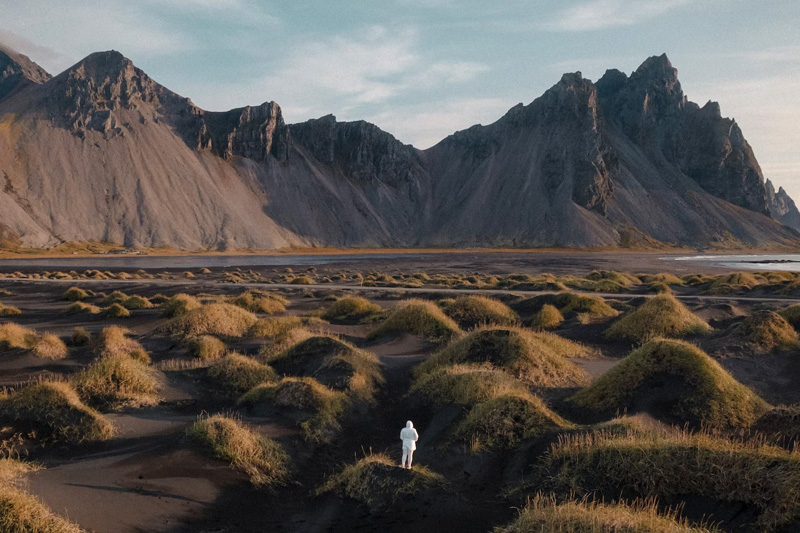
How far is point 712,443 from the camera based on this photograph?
9141 mm

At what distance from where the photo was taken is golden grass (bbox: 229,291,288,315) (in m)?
32.6

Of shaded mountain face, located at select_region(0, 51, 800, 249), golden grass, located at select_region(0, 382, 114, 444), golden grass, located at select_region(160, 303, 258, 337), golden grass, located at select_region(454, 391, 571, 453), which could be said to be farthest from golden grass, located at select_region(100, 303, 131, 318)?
shaded mountain face, located at select_region(0, 51, 800, 249)

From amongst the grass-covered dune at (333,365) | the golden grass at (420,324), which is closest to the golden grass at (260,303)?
the golden grass at (420,324)

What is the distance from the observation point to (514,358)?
17047 millimetres

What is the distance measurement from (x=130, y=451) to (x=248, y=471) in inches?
111

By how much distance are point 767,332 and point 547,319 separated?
32.4ft

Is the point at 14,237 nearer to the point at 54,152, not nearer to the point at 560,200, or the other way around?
the point at 54,152

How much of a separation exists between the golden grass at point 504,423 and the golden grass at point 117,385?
8.89 m

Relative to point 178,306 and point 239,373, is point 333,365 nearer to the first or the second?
point 239,373

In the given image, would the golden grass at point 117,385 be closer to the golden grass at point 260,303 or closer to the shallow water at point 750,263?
the golden grass at point 260,303

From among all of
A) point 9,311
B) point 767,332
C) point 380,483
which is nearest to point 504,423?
point 380,483

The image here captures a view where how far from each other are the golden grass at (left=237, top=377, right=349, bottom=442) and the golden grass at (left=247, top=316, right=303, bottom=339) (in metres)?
8.98

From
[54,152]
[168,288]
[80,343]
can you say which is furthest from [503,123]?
[80,343]

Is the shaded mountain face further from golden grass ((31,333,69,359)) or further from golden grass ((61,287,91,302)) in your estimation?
golden grass ((31,333,69,359))
